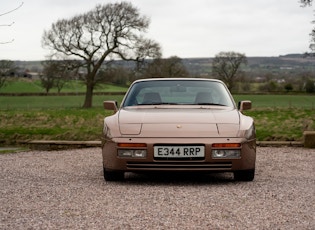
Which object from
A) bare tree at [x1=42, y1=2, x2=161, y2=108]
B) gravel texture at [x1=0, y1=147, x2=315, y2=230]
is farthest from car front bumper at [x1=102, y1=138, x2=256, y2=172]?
bare tree at [x1=42, y1=2, x2=161, y2=108]

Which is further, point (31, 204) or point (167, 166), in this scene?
point (167, 166)

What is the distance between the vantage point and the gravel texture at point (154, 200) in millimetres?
5004

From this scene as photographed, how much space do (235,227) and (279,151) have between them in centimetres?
777

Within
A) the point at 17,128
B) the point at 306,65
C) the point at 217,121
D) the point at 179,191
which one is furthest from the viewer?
the point at 306,65

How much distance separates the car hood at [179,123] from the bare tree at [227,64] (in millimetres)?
82612

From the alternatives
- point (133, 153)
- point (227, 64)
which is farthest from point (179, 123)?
point (227, 64)

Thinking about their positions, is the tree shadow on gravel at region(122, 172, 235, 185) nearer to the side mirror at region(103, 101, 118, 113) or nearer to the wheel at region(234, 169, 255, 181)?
the wheel at region(234, 169, 255, 181)

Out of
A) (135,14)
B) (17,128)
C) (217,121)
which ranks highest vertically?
(135,14)

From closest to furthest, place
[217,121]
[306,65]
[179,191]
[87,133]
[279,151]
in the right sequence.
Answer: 1. [179,191]
2. [217,121]
3. [279,151]
4. [87,133]
5. [306,65]

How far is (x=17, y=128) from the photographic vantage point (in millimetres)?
17172

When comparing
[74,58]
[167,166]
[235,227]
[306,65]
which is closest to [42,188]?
[167,166]

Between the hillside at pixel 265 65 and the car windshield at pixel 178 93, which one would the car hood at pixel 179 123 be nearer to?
the car windshield at pixel 178 93

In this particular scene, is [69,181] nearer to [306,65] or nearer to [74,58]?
[74,58]

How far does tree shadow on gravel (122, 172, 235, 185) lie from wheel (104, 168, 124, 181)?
13 cm
